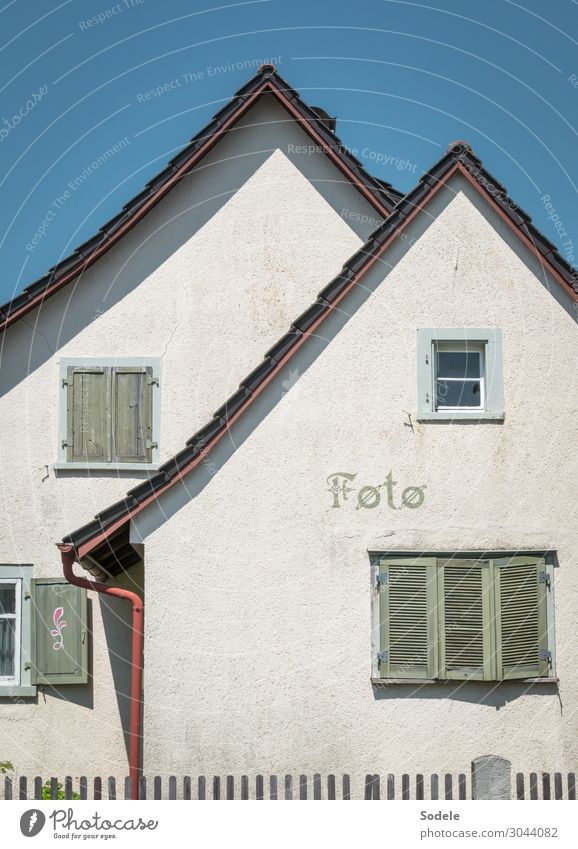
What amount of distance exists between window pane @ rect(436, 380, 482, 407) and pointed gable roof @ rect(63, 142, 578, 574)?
1.54 m

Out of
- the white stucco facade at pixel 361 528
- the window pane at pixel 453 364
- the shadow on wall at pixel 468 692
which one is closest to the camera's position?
the white stucco facade at pixel 361 528

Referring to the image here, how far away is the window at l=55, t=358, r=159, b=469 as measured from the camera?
692 inches

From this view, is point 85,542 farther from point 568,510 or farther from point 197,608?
point 568,510

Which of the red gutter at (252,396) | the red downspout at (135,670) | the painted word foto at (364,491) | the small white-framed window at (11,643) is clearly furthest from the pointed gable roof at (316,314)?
the small white-framed window at (11,643)

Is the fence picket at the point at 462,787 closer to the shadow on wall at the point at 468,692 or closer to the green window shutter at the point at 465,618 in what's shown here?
the shadow on wall at the point at 468,692

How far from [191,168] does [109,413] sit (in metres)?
3.52

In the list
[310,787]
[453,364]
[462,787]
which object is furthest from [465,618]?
[453,364]

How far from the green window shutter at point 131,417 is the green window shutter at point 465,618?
4782 mm

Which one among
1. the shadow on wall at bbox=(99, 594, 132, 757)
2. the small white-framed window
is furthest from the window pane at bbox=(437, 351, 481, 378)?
the small white-framed window

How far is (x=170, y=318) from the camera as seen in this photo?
58.5ft

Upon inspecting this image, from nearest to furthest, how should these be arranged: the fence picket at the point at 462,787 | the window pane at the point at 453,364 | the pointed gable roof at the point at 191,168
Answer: the fence picket at the point at 462,787 < the window pane at the point at 453,364 < the pointed gable roof at the point at 191,168

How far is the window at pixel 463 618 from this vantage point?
578 inches

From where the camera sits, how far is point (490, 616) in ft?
48.4

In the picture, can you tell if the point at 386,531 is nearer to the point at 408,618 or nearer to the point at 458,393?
the point at 408,618
